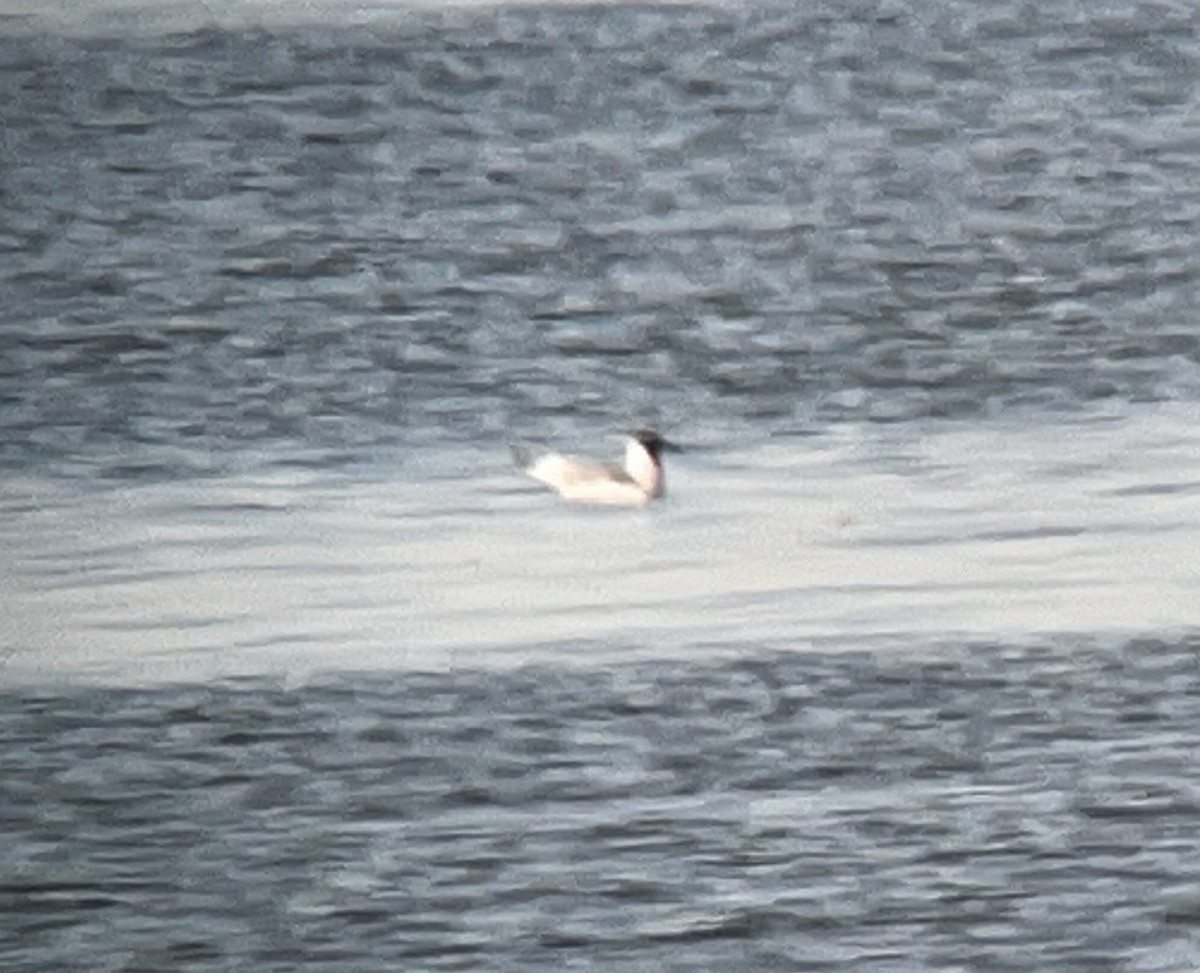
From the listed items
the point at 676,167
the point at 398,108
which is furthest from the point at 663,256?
the point at 398,108

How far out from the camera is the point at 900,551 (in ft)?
5.41

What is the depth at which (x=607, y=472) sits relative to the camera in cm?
163

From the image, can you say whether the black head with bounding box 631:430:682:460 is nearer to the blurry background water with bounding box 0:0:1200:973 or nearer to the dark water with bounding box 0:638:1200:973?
the blurry background water with bounding box 0:0:1200:973

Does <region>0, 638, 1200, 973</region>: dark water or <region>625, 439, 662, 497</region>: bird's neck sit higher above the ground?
<region>625, 439, 662, 497</region>: bird's neck

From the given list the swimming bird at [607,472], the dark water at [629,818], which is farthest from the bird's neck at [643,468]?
the dark water at [629,818]

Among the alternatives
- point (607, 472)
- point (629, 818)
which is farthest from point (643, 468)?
point (629, 818)

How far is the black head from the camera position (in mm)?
1651

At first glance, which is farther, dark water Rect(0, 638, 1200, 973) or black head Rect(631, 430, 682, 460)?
black head Rect(631, 430, 682, 460)

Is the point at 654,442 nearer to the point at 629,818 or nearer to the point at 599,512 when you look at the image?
the point at 599,512

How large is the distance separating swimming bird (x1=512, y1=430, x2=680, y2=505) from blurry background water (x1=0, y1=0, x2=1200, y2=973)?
0.7 inches

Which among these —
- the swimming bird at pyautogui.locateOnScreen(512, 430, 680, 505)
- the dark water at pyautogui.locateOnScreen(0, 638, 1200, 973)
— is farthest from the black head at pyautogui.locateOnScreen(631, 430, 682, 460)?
the dark water at pyautogui.locateOnScreen(0, 638, 1200, 973)

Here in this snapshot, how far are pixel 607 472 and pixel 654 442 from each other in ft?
0.14

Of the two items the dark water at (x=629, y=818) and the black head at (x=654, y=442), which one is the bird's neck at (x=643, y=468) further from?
the dark water at (x=629, y=818)

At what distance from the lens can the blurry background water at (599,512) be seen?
5.11 feet
